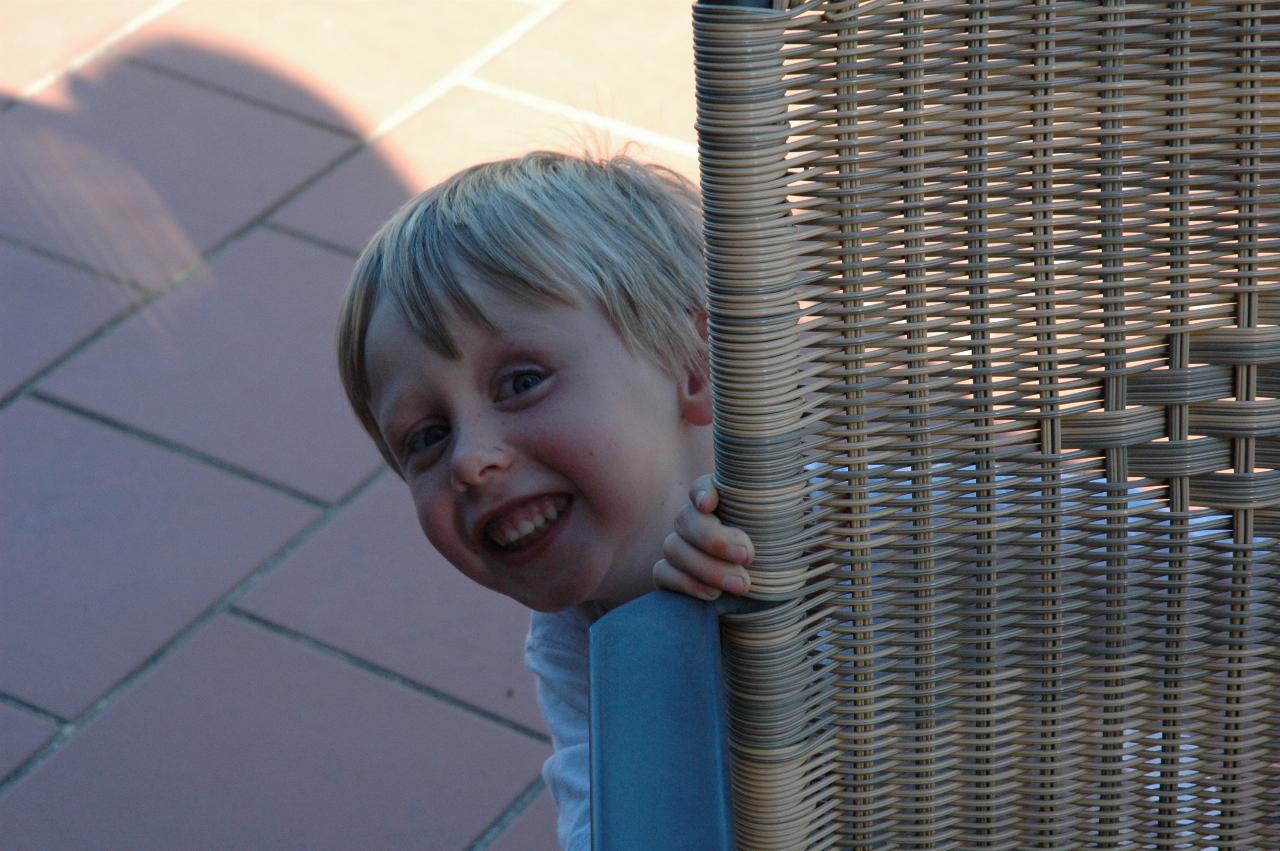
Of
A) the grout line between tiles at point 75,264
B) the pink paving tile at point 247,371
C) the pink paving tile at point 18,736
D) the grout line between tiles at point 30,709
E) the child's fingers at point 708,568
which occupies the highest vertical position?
the child's fingers at point 708,568

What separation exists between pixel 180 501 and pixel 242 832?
Result: 65cm

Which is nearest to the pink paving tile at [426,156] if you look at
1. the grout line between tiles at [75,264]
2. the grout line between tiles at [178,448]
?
the grout line between tiles at [75,264]

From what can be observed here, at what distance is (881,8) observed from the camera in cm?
75

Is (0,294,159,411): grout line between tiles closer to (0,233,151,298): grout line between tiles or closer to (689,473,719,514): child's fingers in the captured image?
(0,233,151,298): grout line between tiles

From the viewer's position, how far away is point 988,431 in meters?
0.82

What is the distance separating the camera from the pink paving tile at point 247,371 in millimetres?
2389

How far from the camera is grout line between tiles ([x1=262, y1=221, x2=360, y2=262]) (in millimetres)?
2721

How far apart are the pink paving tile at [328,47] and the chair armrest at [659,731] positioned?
2440 mm

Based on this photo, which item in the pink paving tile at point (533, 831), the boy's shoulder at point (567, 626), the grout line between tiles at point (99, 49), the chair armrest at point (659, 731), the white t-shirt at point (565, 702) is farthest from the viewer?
the grout line between tiles at point (99, 49)

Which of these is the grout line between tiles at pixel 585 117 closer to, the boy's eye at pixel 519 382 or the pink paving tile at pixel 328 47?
the pink paving tile at pixel 328 47

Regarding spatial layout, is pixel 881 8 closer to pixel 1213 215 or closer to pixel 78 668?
pixel 1213 215

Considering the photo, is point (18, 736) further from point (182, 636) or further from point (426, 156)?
point (426, 156)

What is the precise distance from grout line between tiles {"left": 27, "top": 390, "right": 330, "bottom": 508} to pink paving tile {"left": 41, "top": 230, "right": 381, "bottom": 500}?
11 millimetres

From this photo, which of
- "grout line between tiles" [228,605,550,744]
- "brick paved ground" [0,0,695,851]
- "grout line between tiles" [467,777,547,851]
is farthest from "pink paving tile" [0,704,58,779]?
"grout line between tiles" [467,777,547,851]
